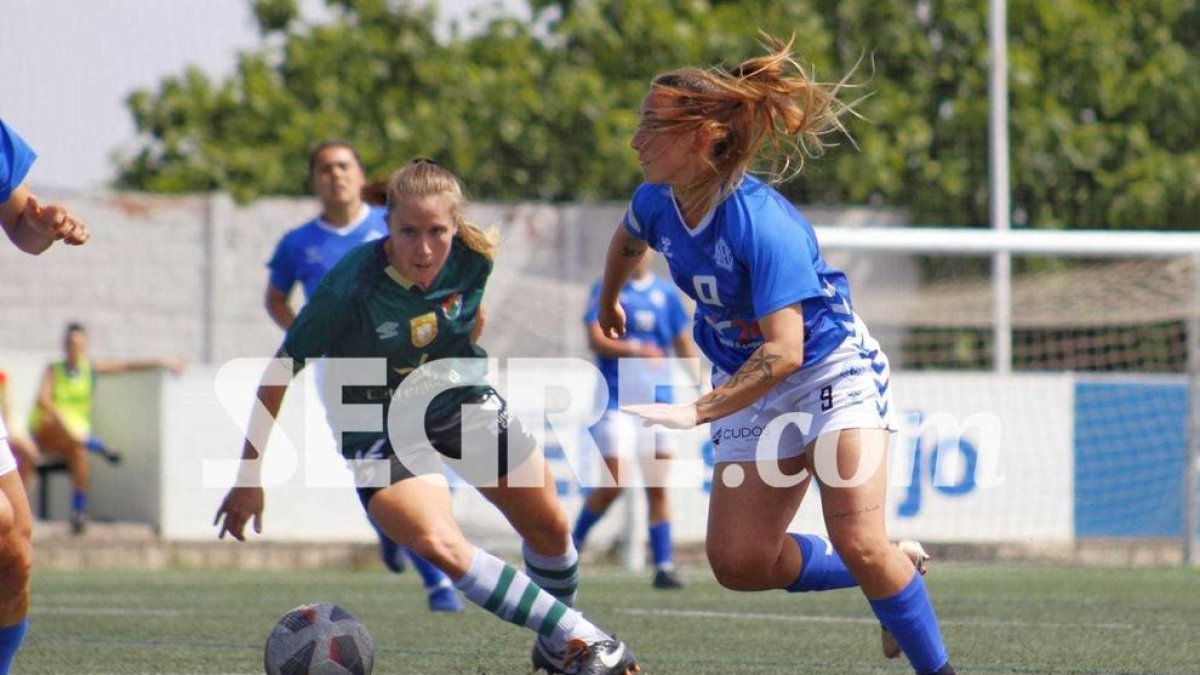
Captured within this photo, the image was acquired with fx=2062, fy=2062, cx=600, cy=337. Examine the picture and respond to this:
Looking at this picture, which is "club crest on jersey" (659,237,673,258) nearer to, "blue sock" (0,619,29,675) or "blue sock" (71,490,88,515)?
"blue sock" (0,619,29,675)

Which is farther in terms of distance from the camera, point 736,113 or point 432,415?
point 432,415

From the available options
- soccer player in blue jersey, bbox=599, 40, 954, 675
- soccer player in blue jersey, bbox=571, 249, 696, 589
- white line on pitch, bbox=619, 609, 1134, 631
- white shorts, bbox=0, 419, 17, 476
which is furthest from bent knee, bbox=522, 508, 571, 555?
soccer player in blue jersey, bbox=571, 249, 696, 589

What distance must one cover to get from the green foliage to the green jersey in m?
11.2

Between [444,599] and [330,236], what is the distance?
1.69 metres

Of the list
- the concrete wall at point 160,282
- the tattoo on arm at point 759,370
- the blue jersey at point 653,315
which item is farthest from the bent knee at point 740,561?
the concrete wall at point 160,282

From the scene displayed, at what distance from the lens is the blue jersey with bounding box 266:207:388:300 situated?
911cm

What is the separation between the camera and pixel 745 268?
5.36 metres

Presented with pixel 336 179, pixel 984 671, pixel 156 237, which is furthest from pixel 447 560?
pixel 156 237

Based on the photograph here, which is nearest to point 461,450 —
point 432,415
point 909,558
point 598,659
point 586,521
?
point 432,415

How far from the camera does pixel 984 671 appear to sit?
6531mm

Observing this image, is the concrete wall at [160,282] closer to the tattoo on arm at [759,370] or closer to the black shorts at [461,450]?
the black shorts at [461,450]

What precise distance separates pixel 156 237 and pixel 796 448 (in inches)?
468

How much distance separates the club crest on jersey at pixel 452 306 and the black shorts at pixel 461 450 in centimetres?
26

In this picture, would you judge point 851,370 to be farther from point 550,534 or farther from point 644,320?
point 644,320
